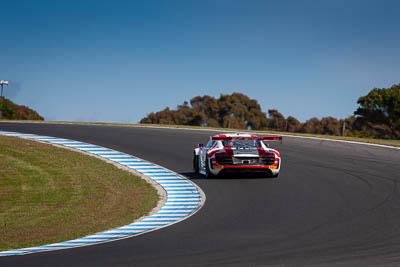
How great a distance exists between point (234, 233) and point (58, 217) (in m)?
5.03

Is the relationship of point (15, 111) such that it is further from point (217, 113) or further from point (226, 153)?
point (226, 153)

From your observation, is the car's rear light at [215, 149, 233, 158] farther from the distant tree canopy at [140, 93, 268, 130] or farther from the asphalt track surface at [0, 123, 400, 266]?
the distant tree canopy at [140, 93, 268, 130]

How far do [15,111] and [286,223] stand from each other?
4272 inches

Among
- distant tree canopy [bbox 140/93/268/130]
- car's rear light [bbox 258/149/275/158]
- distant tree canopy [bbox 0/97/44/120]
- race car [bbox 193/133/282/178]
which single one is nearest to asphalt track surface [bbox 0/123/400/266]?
race car [bbox 193/133/282/178]

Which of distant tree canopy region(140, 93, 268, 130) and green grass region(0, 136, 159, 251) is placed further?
distant tree canopy region(140, 93, 268, 130)

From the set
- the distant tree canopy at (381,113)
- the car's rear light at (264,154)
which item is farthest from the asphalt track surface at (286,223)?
the distant tree canopy at (381,113)

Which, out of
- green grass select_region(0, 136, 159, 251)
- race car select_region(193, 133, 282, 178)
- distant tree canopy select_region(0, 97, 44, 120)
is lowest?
green grass select_region(0, 136, 159, 251)

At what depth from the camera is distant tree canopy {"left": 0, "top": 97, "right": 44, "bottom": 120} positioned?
107m

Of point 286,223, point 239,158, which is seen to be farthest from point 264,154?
point 286,223

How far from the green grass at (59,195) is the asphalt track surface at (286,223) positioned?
6.15 ft

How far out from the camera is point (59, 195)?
52.0 ft

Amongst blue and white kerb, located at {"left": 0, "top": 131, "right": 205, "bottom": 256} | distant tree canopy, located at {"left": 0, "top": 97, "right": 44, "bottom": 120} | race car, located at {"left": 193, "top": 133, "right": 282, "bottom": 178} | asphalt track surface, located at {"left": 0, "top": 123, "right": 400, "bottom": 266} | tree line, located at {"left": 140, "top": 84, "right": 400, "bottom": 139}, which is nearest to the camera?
asphalt track surface, located at {"left": 0, "top": 123, "right": 400, "bottom": 266}

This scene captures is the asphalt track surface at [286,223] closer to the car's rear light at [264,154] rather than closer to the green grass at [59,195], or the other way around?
the car's rear light at [264,154]

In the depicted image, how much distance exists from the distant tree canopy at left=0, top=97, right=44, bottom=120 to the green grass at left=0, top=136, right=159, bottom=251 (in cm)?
8472
